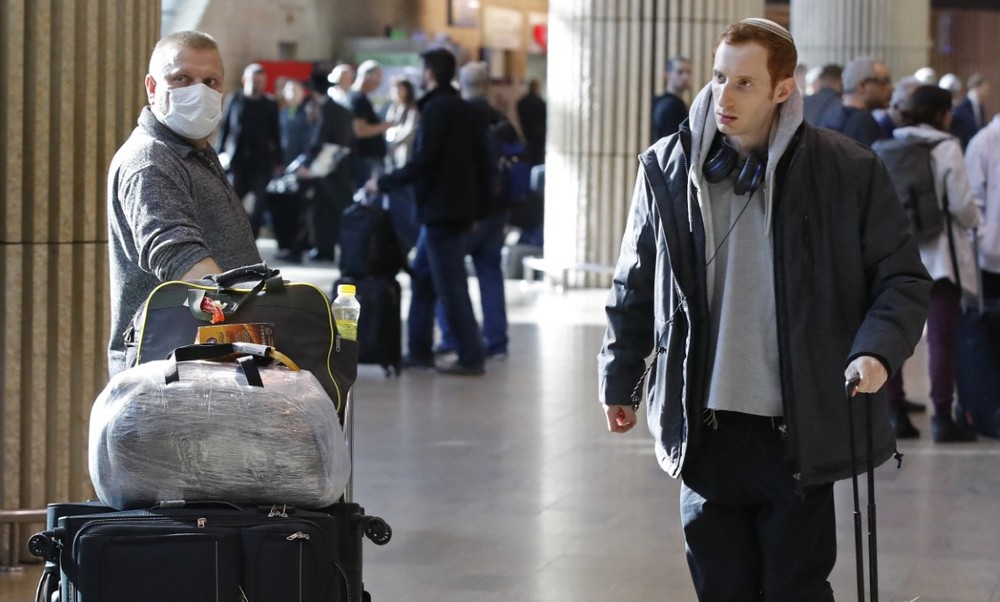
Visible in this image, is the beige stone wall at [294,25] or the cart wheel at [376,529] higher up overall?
the beige stone wall at [294,25]

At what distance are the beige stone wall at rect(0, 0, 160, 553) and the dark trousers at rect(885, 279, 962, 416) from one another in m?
4.05

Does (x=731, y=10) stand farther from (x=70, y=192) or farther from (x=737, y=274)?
(x=737, y=274)

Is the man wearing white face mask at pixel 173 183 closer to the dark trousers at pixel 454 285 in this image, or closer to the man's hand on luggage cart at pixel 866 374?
the man's hand on luggage cart at pixel 866 374

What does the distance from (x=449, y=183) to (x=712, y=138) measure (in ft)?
19.5

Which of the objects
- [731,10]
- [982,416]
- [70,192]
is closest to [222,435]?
[70,192]

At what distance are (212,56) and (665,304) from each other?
1.27m

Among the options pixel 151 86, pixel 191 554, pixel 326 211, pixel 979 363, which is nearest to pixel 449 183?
pixel 979 363

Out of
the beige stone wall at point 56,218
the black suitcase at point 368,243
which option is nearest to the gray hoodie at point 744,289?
the beige stone wall at point 56,218

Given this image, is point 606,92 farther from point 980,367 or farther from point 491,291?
point 980,367

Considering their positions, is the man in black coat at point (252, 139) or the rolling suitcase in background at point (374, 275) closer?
the rolling suitcase in background at point (374, 275)

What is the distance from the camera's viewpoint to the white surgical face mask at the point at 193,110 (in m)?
3.97

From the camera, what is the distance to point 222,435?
3330mm

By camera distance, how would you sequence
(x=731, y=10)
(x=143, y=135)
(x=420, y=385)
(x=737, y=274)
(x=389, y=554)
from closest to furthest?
(x=737, y=274) < (x=143, y=135) < (x=389, y=554) < (x=420, y=385) < (x=731, y=10)

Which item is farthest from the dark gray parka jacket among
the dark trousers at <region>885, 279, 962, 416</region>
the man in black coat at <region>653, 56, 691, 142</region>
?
the man in black coat at <region>653, 56, 691, 142</region>
